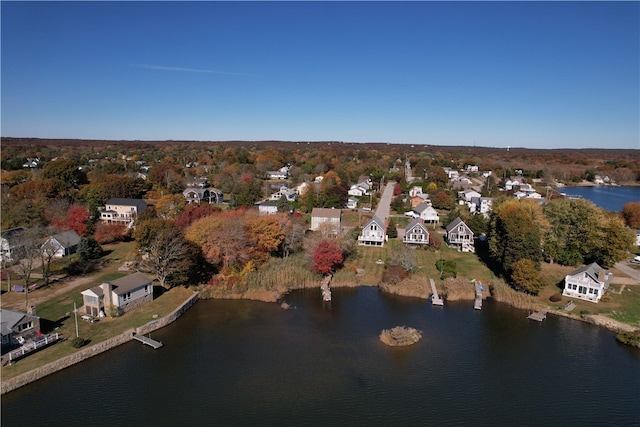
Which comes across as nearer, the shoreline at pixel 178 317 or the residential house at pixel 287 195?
the shoreline at pixel 178 317

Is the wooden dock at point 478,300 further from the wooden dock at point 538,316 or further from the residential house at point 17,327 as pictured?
the residential house at point 17,327

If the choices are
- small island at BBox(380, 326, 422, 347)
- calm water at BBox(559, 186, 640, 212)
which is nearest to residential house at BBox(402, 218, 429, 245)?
small island at BBox(380, 326, 422, 347)

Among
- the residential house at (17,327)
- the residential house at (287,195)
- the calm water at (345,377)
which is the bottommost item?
the calm water at (345,377)

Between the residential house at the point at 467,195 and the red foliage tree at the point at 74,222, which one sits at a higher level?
the residential house at the point at 467,195

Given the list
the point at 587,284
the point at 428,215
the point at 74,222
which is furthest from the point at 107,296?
the point at 428,215

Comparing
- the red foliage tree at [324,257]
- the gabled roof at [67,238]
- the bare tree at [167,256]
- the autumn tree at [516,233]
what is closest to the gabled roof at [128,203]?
the gabled roof at [67,238]

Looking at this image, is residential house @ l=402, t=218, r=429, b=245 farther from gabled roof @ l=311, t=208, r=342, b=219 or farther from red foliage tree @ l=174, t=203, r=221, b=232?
red foliage tree @ l=174, t=203, r=221, b=232
